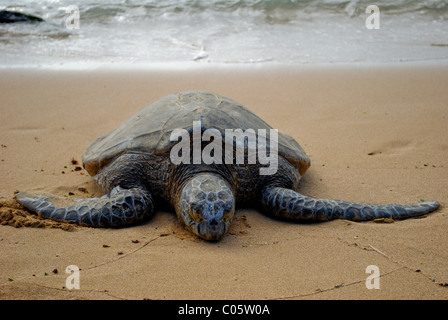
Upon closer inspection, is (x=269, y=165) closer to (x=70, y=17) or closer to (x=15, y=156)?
(x=15, y=156)

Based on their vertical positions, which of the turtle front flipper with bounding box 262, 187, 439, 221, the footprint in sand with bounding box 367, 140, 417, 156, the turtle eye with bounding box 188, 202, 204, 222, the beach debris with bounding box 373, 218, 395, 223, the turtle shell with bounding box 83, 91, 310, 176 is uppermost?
the turtle shell with bounding box 83, 91, 310, 176

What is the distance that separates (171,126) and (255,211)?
1085 mm

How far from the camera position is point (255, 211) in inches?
160

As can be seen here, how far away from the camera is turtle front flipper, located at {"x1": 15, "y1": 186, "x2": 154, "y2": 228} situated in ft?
11.5

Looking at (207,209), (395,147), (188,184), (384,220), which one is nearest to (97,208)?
(188,184)

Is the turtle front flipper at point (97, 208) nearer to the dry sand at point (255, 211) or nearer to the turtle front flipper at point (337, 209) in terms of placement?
the dry sand at point (255, 211)

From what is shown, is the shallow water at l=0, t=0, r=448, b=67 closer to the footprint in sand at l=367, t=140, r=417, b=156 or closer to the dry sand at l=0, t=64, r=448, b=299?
the dry sand at l=0, t=64, r=448, b=299

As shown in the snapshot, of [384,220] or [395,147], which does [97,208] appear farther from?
→ [395,147]

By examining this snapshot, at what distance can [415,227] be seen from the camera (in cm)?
344

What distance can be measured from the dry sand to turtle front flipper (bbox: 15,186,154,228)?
0.09 metres

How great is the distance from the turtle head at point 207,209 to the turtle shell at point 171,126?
0.61 metres

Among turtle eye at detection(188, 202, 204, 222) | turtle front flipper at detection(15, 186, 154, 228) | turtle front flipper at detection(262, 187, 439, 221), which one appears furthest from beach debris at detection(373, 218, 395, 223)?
turtle front flipper at detection(15, 186, 154, 228)

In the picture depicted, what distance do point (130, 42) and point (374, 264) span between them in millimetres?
8869

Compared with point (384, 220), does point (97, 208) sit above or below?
above
